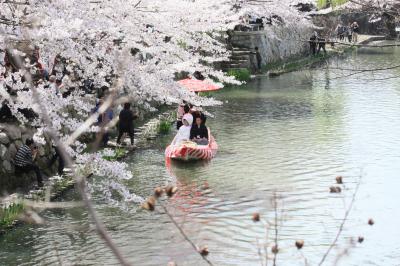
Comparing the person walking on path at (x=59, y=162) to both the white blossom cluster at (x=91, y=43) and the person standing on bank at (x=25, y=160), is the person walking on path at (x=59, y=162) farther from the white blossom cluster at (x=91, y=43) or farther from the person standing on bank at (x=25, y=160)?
the person standing on bank at (x=25, y=160)

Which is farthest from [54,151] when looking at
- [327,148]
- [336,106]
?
[336,106]

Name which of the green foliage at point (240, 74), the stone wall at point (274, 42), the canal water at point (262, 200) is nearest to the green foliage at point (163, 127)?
the canal water at point (262, 200)

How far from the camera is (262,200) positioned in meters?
12.0

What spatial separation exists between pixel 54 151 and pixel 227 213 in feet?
15.9

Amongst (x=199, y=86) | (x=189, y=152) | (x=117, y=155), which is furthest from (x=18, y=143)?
(x=199, y=86)

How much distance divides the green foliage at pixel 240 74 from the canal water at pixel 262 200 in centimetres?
645

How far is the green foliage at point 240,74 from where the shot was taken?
29.1 metres

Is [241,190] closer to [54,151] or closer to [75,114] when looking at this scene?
[54,151]

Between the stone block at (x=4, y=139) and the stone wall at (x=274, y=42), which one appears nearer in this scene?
the stone block at (x=4, y=139)

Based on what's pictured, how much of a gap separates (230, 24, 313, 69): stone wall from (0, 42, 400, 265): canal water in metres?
10.5

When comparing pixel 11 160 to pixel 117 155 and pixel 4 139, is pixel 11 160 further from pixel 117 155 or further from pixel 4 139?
pixel 117 155

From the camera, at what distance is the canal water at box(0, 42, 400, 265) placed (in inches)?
368

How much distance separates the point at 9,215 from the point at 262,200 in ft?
14.4

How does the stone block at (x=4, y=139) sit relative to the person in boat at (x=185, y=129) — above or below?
above
